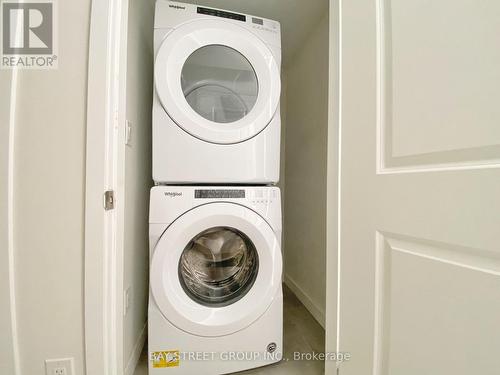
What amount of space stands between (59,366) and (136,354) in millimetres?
453

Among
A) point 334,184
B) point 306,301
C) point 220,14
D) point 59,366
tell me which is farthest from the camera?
point 306,301

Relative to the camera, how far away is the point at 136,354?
956mm

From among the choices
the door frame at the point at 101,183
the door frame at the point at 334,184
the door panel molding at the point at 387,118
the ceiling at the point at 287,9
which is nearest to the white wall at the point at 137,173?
the door frame at the point at 101,183

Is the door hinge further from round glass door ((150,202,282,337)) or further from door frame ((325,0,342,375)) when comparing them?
door frame ((325,0,342,375))

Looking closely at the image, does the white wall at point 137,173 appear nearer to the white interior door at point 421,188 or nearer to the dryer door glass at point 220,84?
the dryer door glass at point 220,84

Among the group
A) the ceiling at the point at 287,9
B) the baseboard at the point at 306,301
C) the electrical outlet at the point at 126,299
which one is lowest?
the baseboard at the point at 306,301

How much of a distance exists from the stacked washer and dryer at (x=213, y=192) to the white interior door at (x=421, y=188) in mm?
352

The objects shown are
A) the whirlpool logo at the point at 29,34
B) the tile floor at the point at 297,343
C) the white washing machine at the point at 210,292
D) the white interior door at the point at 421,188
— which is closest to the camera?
the white interior door at the point at 421,188

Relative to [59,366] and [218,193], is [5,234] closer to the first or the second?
[59,366]

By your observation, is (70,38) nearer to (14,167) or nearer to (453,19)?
(14,167)

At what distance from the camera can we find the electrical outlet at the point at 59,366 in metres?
0.58

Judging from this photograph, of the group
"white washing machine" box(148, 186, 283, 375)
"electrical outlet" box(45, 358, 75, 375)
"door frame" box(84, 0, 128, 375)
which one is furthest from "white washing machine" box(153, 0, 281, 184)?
"electrical outlet" box(45, 358, 75, 375)

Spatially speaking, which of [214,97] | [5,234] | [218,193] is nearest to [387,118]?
[218,193]

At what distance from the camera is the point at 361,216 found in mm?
637
